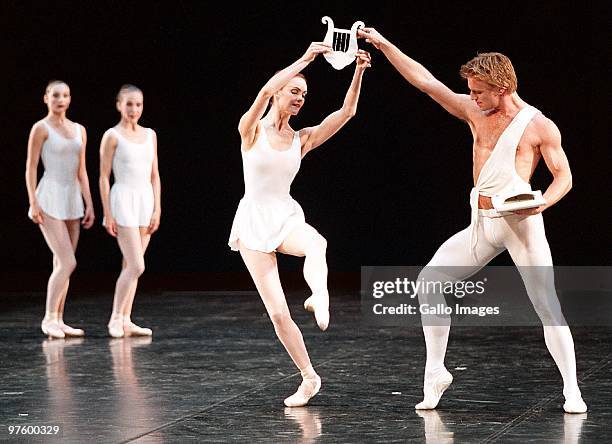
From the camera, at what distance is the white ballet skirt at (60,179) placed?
6633 millimetres

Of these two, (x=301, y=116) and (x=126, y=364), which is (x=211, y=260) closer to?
(x=301, y=116)

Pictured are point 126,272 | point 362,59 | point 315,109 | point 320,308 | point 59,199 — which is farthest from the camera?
point 315,109

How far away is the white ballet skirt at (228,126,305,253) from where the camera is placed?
452 centimetres

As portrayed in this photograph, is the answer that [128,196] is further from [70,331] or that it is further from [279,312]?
[279,312]

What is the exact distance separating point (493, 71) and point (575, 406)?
1273 millimetres

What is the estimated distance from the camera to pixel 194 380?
205 inches

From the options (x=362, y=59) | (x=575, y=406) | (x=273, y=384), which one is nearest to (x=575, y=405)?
(x=575, y=406)

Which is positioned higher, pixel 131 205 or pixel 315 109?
pixel 315 109

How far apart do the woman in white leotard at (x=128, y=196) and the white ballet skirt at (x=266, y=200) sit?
7.20 ft

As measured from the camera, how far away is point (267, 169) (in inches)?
178

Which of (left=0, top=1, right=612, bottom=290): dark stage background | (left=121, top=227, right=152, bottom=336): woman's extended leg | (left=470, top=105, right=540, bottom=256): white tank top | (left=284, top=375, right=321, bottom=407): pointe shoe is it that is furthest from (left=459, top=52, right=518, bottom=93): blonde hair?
(left=0, top=1, right=612, bottom=290): dark stage background

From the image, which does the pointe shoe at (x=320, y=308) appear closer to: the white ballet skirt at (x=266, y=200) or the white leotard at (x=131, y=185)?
the white ballet skirt at (x=266, y=200)

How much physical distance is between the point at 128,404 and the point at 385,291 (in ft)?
15.1

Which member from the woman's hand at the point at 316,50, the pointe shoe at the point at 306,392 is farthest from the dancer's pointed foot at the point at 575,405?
the woman's hand at the point at 316,50
